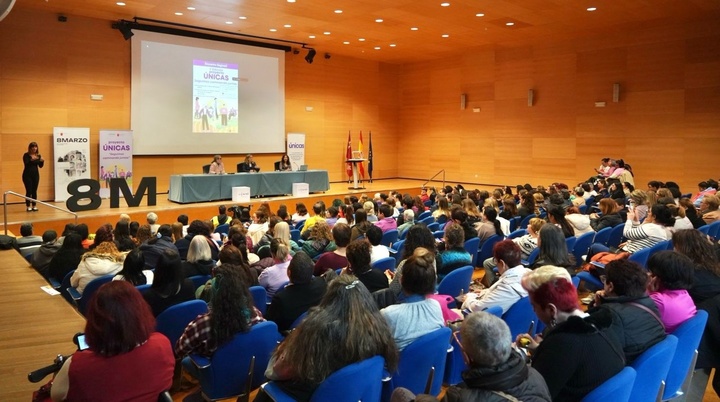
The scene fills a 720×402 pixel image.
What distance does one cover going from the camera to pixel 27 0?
11.1 metres

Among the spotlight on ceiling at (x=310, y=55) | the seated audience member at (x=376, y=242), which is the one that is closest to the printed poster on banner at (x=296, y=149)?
the spotlight on ceiling at (x=310, y=55)

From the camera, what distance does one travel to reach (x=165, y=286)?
358 cm

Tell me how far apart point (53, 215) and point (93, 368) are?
9.64 m

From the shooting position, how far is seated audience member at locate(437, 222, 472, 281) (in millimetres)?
4645

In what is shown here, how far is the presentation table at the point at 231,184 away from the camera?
40.9 ft

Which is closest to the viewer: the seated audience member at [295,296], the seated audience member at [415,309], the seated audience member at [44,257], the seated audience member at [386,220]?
the seated audience member at [415,309]

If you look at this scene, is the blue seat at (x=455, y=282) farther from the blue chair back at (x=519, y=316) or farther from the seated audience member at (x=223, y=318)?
the seated audience member at (x=223, y=318)

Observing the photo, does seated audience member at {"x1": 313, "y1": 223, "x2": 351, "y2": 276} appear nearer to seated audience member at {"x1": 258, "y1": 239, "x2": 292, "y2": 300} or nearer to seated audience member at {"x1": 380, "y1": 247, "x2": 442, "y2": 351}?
seated audience member at {"x1": 258, "y1": 239, "x2": 292, "y2": 300}

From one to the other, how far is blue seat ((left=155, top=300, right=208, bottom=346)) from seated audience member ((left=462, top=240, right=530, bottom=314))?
172cm

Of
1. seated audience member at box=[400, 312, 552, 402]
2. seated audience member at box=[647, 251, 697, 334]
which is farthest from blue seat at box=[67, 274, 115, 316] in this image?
seated audience member at box=[647, 251, 697, 334]

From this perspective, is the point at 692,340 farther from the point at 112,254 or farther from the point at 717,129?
the point at 717,129

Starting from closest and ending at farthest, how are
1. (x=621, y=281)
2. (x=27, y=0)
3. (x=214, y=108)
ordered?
(x=621, y=281)
(x=27, y=0)
(x=214, y=108)

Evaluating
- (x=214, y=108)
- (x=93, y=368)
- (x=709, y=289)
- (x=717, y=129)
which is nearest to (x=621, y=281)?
(x=709, y=289)

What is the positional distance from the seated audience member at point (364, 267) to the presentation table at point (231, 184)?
9.34 m
